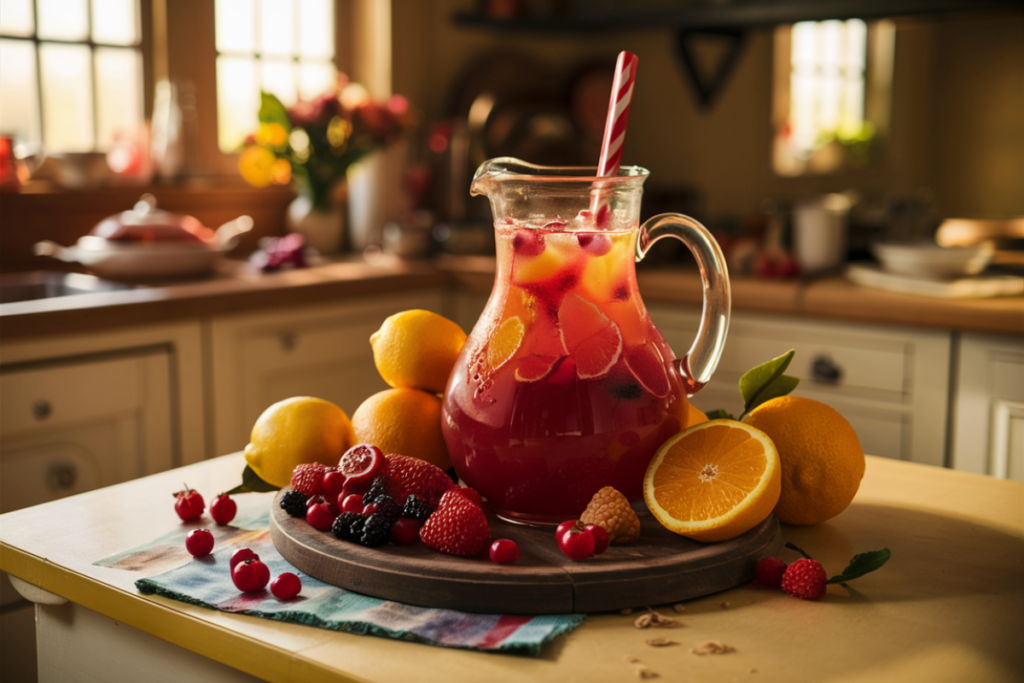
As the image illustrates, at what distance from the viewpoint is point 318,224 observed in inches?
111

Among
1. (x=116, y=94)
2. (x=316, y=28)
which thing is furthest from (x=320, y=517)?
(x=316, y=28)

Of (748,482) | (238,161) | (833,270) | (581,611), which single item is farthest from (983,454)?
(238,161)

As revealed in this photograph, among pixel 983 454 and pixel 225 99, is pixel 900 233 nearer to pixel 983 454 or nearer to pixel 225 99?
pixel 983 454

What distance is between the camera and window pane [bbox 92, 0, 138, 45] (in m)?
2.49

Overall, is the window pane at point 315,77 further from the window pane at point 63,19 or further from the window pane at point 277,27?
the window pane at point 63,19

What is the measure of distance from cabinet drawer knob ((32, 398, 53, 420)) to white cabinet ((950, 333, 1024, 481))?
1.80 m

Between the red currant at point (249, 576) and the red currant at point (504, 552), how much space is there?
0.16 meters

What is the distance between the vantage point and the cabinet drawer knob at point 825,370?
208 centimetres

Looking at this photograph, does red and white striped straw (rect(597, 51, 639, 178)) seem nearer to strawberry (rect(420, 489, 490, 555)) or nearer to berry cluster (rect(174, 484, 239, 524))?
strawberry (rect(420, 489, 490, 555))

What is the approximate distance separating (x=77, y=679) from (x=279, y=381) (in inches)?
58.6

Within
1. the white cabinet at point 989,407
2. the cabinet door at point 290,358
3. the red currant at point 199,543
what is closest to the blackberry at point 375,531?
the red currant at point 199,543

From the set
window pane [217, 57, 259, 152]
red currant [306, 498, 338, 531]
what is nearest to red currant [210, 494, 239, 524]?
red currant [306, 498, 338, 531]

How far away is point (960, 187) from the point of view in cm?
261

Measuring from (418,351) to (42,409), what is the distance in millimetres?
1203
